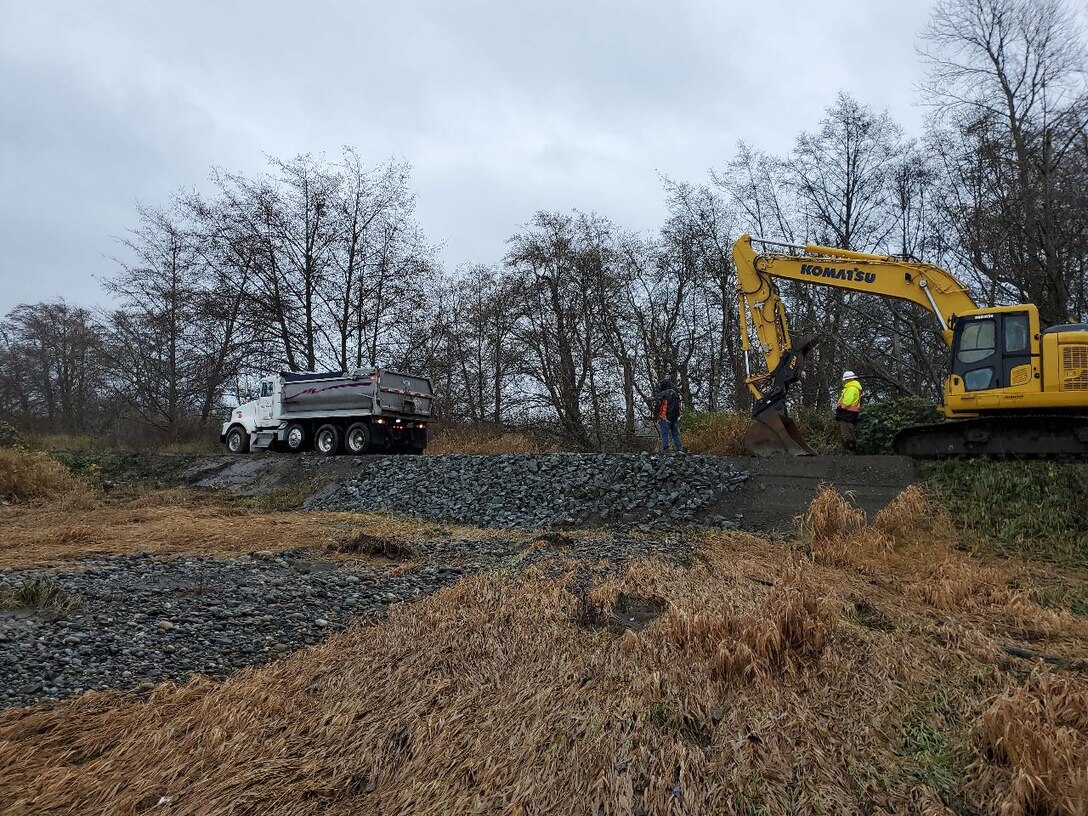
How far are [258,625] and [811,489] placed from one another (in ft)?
26.6

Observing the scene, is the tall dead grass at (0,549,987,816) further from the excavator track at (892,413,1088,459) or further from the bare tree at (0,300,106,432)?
the bare tree at (0,300,106,432)

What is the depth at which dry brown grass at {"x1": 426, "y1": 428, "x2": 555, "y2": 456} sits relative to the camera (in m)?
18.7

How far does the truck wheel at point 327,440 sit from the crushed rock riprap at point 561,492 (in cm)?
458

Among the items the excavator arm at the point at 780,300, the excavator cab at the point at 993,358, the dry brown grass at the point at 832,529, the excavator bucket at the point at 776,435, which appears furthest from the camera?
the excavator bucket at the point at 776,435

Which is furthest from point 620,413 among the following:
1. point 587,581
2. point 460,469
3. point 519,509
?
point 587,581

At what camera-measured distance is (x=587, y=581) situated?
5.77 m

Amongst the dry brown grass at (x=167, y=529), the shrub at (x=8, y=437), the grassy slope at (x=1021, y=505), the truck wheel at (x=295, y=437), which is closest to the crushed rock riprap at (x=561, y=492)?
the dry brown grass at (x=167, y=529)

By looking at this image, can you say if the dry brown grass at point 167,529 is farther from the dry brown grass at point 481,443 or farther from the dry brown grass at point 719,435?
the dry brown grass at point 481,443

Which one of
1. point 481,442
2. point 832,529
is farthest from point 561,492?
point 481,442

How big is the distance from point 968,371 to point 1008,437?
1177mm

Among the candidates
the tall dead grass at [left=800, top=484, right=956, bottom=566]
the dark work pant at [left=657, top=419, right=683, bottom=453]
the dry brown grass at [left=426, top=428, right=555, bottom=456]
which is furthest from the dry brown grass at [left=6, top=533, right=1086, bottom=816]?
the dry brown grass at [left=426, top=428, right=555, bottom=456]

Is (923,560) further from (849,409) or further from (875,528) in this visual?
(849,409)

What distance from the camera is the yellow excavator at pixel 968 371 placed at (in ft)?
31.4

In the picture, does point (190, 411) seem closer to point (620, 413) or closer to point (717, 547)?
point (620, 413)
